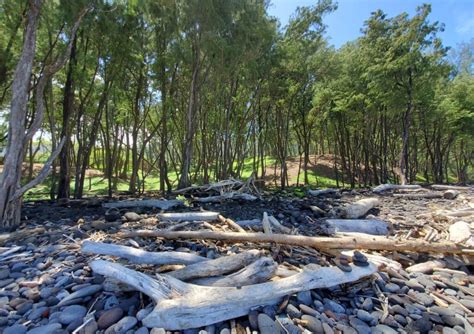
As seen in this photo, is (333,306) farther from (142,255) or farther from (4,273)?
(4,273)

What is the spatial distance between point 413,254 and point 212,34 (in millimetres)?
9356

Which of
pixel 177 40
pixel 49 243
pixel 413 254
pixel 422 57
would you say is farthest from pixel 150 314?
pixel 422 57

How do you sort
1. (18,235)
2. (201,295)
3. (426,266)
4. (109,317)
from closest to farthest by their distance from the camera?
(109,317), (201,295), (426,266), (18,235)

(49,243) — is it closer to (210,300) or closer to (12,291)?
(12,291)

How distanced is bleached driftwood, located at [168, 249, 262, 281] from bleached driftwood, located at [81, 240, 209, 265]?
204 millimetres

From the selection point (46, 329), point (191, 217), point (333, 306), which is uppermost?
point (191, 217)

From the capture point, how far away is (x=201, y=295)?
90.0 inches

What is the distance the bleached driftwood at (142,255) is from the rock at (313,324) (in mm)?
1198

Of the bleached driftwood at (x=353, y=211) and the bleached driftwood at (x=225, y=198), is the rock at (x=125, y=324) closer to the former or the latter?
the bleached driftwood at (x=353, y=211)

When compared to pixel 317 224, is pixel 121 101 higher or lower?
higher

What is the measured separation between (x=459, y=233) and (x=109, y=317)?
5.48m

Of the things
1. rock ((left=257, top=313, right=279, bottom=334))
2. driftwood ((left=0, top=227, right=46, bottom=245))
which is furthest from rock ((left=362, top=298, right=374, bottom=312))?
driftwood ((left=0, top=227, right=46, bottom=245))

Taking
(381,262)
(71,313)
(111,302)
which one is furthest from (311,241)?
(71,313)

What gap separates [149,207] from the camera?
6.96 meters
